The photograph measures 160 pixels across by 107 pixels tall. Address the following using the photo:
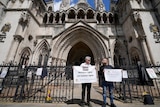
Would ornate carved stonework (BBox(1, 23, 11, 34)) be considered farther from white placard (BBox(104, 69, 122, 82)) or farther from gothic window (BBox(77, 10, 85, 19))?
white placard (BBox(104, 69, 122, 82))

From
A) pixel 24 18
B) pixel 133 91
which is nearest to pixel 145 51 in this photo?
pixel 133 91

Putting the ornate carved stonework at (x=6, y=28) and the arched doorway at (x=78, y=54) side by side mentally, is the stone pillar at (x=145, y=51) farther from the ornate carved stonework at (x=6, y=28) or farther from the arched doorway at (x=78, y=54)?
the ornate carved stonework at (x=6, y=28)

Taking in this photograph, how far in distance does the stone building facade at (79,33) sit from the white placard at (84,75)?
7.94 m

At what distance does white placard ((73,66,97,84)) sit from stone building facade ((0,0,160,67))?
7936mm

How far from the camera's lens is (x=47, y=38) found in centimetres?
1401

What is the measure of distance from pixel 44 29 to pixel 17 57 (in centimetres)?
612

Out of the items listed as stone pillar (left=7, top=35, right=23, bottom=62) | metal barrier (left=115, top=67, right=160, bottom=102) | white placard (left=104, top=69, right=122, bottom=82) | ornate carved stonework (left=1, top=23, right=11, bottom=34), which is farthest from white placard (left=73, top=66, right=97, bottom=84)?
ornate carved stonework (left=1, top=23, right=11, bottom=34)

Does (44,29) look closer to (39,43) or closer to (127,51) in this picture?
(39,43)

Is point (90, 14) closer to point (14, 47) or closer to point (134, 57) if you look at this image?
point (134, 57)

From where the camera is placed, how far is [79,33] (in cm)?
1447

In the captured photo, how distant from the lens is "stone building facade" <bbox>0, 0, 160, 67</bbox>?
10891mm

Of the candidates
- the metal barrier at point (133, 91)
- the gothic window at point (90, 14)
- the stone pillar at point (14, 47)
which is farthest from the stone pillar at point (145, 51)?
the stone pillar at point (14, 47)

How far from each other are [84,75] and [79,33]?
10525 millimetres

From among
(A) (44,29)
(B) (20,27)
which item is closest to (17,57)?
(B) (20,27)
